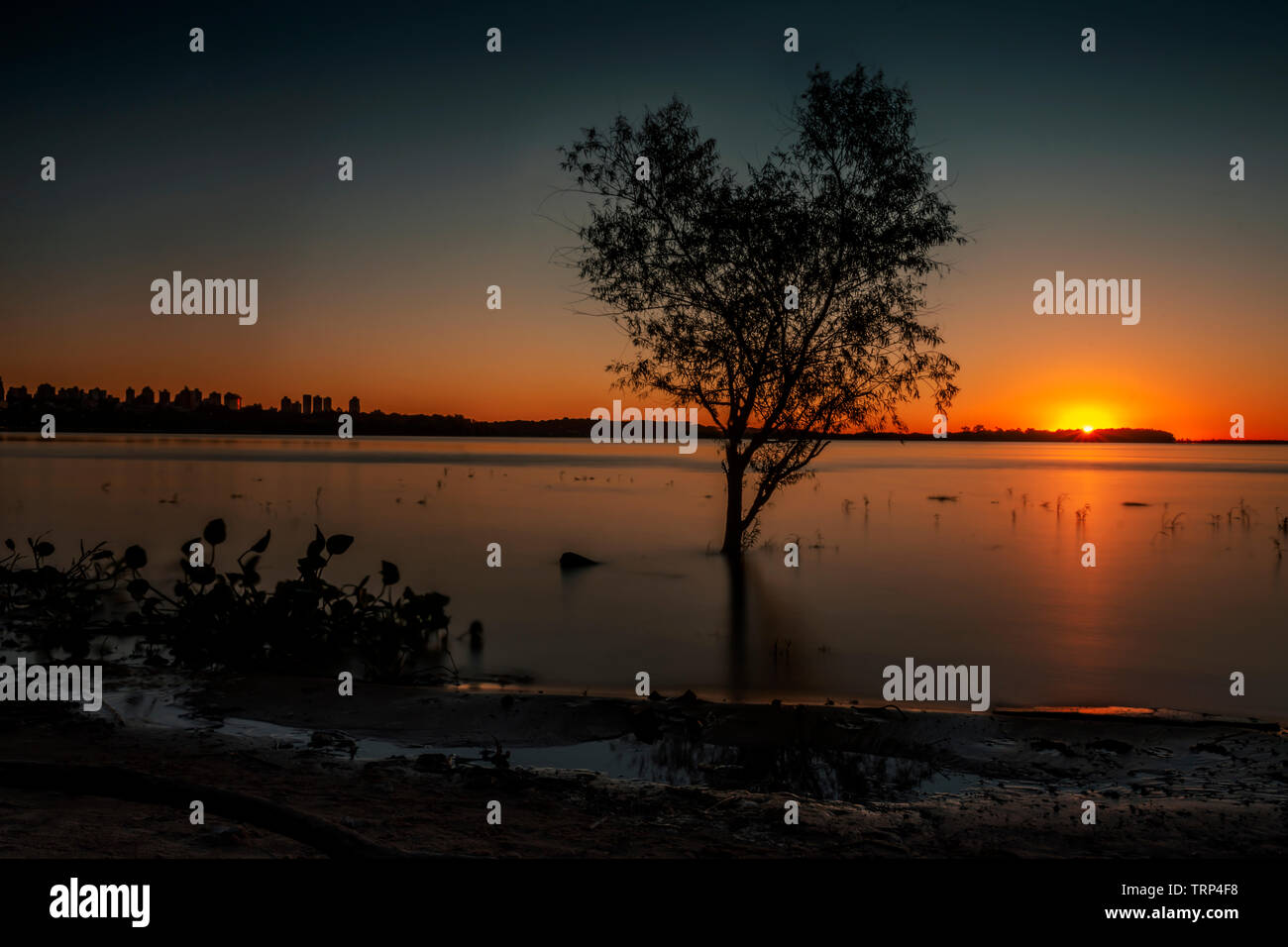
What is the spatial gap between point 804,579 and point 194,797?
17713 millimetres

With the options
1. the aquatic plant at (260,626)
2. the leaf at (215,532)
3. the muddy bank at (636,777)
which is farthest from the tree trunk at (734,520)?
the muddy bank at (636,777)

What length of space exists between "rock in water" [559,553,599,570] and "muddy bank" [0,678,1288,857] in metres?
11.7

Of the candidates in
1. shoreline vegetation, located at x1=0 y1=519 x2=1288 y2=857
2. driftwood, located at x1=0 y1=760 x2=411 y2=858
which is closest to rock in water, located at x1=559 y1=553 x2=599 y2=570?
shoreline vegetation, located at x1=0 y1=519 x2=1288 y2=857

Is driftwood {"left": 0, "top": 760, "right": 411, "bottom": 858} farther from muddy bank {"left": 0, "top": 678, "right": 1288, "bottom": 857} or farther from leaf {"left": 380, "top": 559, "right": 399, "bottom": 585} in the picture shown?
leaf {"left": 380, "top": 559, "right": 399, "bottom": 585}

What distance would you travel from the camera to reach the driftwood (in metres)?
3.85

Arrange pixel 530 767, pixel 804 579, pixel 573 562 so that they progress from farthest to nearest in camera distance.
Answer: pixel 573 562
pixel 804 579
pixel 530 767

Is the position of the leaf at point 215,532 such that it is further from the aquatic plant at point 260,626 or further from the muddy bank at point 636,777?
the muddy bank at point 636,777

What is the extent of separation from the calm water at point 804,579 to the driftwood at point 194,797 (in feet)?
22.1

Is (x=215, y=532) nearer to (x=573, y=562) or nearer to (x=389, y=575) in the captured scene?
(x=389, y=575)

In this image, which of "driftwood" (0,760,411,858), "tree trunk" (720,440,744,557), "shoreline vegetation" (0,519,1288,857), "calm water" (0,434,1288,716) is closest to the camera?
"driftwood" (0,760,411,858)

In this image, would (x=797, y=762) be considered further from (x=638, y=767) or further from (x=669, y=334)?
(x=669, y=334)

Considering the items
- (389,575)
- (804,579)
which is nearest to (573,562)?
(804,579)

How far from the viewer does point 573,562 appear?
21.9 m
